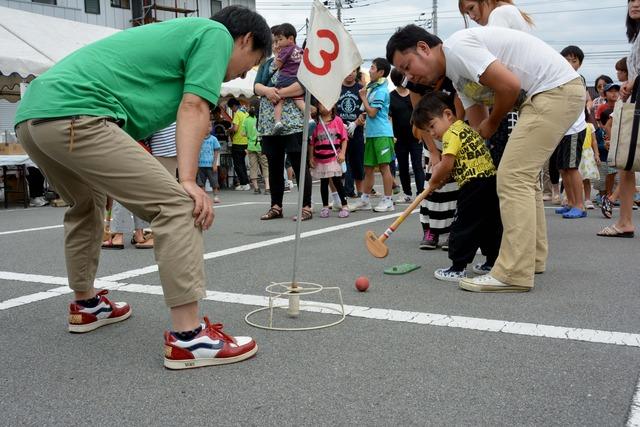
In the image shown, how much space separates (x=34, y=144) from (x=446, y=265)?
115 inches

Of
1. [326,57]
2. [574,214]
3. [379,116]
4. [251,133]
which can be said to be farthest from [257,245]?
[251,133]

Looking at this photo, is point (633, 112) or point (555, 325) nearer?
point (555, 325)

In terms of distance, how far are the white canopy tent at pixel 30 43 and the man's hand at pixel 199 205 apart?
30.0ft

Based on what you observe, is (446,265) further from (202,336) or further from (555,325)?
(202,336)

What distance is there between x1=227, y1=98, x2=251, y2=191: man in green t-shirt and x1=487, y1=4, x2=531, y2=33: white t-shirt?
10315 mm

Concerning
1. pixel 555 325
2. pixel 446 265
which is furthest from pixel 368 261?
pixel 555 325

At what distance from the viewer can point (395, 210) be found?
8.31 meters

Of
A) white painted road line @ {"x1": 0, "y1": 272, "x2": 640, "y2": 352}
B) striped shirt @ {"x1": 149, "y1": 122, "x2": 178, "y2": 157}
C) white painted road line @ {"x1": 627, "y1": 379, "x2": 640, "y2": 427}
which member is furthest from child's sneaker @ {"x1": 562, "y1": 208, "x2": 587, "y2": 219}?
white painted road line @ {"x1": 627, "y1": 379, "x2": 640, "y2": 427}

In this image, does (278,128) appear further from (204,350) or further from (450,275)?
(204,350)

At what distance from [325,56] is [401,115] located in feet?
18.0

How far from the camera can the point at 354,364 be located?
2467 millimetres

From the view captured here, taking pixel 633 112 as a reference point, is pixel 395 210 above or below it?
below

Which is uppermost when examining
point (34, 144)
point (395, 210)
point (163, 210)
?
point (34, 144)

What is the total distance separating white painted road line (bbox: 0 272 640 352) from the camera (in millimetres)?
2736
